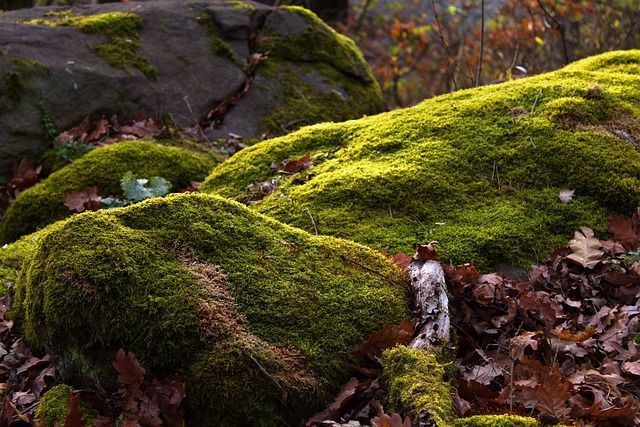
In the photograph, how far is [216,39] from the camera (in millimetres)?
8320

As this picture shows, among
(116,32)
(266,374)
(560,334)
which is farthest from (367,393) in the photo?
(116,32)

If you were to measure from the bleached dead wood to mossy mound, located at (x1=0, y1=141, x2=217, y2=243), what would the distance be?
3270 millimetres

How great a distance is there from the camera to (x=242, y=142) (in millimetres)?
7129

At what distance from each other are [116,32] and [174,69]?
92 centimetres

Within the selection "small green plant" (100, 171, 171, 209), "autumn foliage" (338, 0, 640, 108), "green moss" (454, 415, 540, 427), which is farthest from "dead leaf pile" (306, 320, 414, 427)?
"autumn foliage" (338, 0, 640, 108)

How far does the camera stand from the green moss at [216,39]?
8195 millimetres

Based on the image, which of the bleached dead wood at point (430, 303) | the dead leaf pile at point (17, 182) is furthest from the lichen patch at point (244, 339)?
the dead leaf pile at point (17, 182)

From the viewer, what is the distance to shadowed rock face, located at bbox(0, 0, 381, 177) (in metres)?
6.67

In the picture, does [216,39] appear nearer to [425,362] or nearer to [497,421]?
[425,362]

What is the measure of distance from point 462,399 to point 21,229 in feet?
15.1

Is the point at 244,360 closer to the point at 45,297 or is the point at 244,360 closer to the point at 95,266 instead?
the point at 95,266

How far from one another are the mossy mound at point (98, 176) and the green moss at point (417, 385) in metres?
3.73

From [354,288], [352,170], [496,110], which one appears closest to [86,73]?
[352,170]

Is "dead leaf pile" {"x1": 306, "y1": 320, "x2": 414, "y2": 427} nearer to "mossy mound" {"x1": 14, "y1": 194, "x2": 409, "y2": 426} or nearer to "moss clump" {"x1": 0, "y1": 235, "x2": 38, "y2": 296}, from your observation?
"mossy mound" {"x1": 14, "y1": 194, "x2": 409, "y2": 426}
